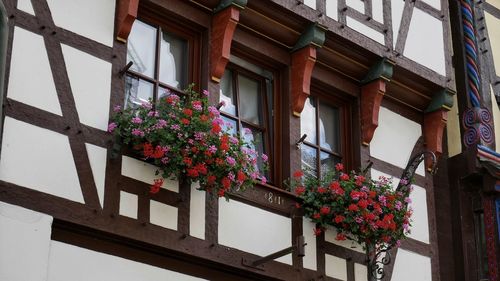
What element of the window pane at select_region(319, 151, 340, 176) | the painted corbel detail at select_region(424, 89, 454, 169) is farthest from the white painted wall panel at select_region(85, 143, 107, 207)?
the painted corbel detail at select_region(424, 89, 454, 169)

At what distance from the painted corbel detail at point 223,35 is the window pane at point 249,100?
0.61m

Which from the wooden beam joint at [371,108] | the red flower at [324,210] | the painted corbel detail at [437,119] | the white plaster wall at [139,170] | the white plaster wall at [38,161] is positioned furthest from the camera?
the painted corbel detail at [437,119]

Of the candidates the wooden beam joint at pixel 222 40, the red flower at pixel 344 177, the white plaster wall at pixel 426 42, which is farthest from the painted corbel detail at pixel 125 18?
the white plaster wall at pixel 426 42

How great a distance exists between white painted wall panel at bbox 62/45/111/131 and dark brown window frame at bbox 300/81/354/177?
2608mm

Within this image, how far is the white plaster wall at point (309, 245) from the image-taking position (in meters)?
10.1

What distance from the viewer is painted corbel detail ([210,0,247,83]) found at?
10.0 m

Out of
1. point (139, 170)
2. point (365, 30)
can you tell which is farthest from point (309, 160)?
point (139, 170)

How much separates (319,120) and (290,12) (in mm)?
1163

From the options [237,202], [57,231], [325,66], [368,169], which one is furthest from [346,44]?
[57,231]

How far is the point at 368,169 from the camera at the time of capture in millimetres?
11016

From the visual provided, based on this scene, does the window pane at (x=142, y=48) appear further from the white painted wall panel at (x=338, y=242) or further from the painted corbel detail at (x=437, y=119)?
the painted corbel detail at (x=437, y=119)

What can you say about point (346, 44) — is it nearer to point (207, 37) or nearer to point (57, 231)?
point (207, 37)

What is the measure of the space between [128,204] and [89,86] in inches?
37.5

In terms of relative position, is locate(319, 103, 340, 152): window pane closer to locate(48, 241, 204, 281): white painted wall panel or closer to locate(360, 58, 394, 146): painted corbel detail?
locate(360, 58, 394, 146): painted corbel detail
